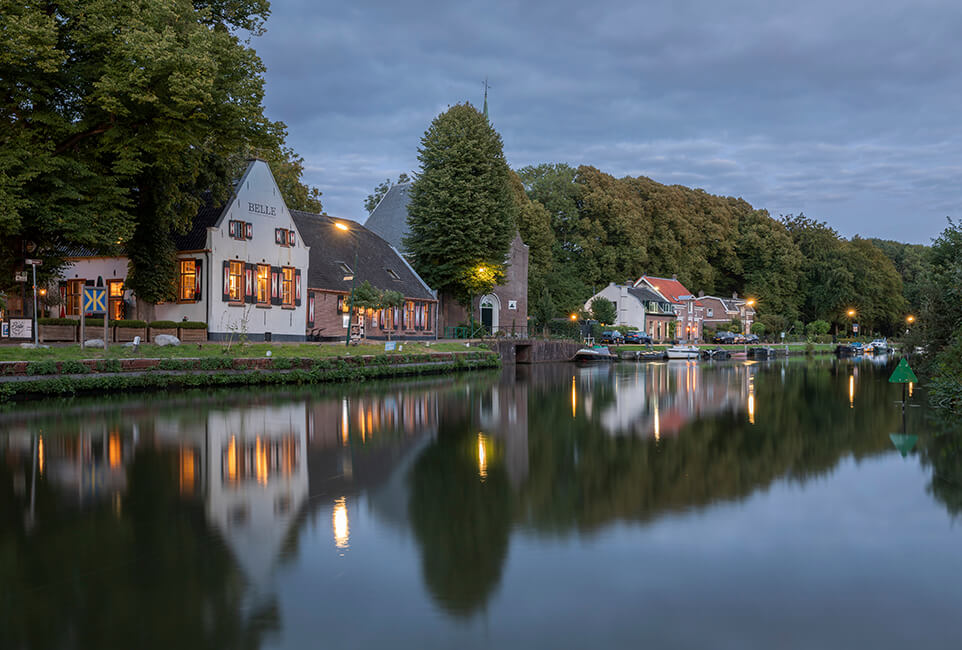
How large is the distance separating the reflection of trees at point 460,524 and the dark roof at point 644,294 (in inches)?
2770

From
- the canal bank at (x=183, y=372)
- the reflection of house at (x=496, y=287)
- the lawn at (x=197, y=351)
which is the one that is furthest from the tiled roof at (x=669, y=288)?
the canal bank at (x=183, y=372)

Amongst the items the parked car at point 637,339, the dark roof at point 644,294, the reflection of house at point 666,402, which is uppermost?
the dark roof at point 644,294

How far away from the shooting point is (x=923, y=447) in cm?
1493

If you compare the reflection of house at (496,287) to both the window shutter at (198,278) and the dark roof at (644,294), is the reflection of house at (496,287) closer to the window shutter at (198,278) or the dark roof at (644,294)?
the window shutter at (198,278)

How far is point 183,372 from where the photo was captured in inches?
1007

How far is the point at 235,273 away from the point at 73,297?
917 cm

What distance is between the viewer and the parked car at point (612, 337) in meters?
64.8

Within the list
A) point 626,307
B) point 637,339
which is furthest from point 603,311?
point 626,307

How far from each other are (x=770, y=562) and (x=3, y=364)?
21.7m

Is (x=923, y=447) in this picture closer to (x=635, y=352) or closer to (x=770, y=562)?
(x=770, y=562)

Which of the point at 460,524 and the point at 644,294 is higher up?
the point at 644,294

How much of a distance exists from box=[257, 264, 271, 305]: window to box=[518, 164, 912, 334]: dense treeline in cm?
4559

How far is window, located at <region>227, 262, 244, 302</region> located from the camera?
35.1 meters

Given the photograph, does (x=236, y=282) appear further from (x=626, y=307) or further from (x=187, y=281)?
(x=626, y=307)
